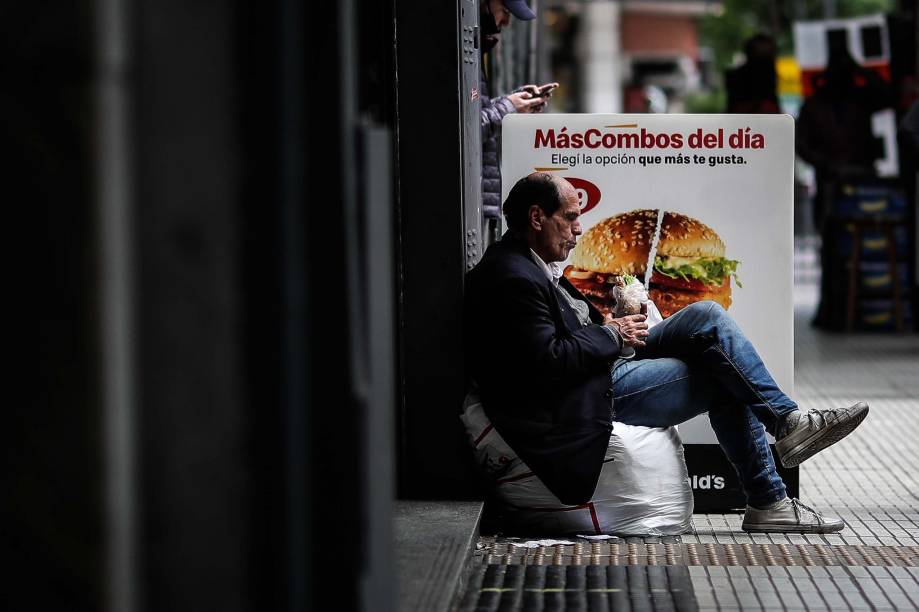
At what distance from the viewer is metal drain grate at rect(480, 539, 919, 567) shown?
17.3 ft

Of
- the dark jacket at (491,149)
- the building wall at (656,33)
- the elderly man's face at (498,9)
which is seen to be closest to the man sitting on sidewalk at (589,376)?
the dark jacket at (491,149)

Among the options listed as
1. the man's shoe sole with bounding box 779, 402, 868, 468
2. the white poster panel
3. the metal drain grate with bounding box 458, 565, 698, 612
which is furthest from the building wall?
the metal drain grate with bounding box 458, 565, 698, 612

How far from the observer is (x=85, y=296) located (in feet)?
8.75

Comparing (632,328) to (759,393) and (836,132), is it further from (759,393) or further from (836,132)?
Answer: (836,132)

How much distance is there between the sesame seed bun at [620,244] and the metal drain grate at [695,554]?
1040mm

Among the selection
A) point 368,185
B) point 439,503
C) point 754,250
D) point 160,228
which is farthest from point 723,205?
point 160,228

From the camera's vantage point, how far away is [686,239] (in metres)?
6.02

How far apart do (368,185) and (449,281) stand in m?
2.67

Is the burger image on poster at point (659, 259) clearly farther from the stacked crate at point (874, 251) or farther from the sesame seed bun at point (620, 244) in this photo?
the stacked crate at point (874, 251)

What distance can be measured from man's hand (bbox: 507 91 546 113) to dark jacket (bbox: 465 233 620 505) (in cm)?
106

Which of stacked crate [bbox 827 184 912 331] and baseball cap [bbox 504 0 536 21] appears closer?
baseball cap [bbox 504 0 536 21]

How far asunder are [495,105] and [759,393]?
1681 mm

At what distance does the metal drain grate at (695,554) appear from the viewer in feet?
17.3

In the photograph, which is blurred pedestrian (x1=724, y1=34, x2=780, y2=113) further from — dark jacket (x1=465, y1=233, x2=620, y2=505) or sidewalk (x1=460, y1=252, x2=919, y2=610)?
dark jacket (x1=465, y1=233, x2=620, y2=505)
